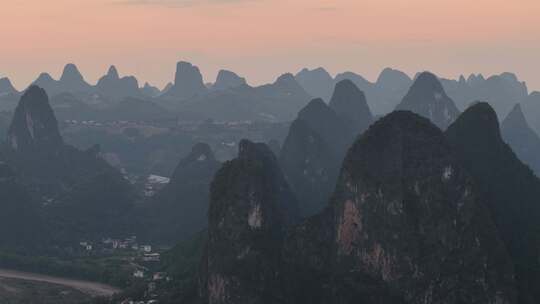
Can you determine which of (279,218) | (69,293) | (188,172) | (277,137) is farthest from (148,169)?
(279,218)

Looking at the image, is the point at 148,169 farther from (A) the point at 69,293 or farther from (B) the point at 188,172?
(A) the point at 69,293

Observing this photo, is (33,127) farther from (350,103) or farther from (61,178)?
(350,103)

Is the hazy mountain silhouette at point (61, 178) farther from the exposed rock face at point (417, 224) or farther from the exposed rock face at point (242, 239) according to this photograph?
the exposed rock face at point (417, 224)

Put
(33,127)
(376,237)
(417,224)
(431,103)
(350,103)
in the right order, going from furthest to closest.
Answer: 1. (350,103)
2. (431,103)
3. (33,127)
4. (376,237)
5. (417,224)

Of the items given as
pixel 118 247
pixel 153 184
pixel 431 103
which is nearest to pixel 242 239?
pixel 118 247

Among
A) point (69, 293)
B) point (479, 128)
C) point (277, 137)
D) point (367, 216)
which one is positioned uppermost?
point (277, 137)

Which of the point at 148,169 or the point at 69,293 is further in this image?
the point at 148,169
